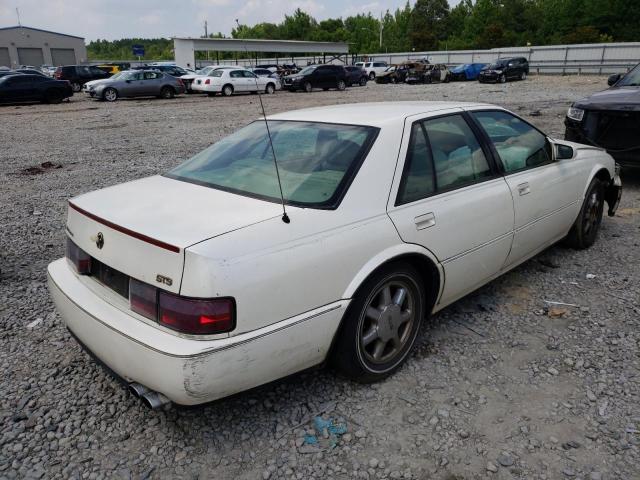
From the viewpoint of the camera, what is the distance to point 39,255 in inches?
195

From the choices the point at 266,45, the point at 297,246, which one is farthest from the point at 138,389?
the point at 266,45

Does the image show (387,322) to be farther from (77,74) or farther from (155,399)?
(77,74)

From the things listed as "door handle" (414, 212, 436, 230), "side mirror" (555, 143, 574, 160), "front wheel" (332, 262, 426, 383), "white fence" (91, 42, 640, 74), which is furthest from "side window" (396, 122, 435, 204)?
"white fence" (91, 42, 640, 74)

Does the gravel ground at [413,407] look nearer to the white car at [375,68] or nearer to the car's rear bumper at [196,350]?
the car's rear bumper at [196,350]

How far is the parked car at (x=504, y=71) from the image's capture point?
108 feet

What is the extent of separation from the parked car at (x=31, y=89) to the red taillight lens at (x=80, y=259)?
23.6 metres

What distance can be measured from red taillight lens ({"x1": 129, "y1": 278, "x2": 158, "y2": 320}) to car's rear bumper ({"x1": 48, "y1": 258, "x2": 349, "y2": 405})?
5 centimetres

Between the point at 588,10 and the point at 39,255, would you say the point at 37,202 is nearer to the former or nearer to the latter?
the point at 39,255

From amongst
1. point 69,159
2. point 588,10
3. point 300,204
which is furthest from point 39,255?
point 588,10

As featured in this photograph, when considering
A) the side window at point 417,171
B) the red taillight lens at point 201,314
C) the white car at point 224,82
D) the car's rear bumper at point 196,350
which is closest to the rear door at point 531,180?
the side window at point 417,171

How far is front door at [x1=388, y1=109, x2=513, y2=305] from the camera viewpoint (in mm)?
2941

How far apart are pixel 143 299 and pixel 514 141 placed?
3.00 m

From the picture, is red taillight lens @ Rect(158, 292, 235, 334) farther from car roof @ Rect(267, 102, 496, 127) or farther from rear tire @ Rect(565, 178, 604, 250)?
rear tire @ Rect(565, 178, 604, 250)

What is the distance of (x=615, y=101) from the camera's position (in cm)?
674
